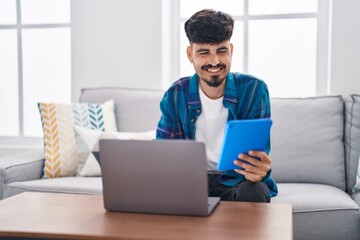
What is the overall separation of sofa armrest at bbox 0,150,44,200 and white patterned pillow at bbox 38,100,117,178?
5 cm

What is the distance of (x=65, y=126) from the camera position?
2559 mm

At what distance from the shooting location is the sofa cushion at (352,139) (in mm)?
2418

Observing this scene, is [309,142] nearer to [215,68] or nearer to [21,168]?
[215,68]

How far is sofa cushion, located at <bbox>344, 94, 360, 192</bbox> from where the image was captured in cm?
242

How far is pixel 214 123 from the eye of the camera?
1857 mm

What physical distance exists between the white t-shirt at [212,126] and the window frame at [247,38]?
3.85ft

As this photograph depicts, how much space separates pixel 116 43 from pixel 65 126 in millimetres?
734

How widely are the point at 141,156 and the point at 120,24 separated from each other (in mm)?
1849

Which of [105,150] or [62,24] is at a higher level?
[62,24]

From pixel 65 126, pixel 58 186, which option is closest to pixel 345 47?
pixel 65 126

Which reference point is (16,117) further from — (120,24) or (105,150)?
(105,150)

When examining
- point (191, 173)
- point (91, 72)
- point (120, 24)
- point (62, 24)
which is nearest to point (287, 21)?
point (120, 24)

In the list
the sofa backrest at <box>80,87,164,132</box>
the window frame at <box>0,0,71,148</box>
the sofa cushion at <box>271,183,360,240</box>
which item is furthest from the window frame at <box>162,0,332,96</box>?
the sofa cushion at <box>271,183,360,240</box>

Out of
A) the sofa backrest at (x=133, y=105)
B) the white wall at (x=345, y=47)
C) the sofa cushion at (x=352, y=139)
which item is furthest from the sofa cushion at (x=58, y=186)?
the white wall at (x=345, y=47)
